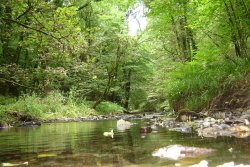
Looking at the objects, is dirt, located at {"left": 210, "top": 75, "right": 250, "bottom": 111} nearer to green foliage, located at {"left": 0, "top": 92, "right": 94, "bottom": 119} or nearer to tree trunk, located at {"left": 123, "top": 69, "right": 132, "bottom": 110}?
green foliage, located at {"left": 0, "top": 92, "right": 94, "bottom": 119}

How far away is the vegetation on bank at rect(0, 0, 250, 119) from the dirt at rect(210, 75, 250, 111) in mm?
201

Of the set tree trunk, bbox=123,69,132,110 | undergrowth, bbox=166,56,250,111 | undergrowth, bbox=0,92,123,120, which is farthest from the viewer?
tree trunk, bbox=123,69,132,110

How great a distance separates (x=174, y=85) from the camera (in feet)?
43.5

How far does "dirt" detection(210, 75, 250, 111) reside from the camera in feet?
30.7

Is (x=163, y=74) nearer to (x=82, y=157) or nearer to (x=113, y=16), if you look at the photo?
(x=113, y=16)

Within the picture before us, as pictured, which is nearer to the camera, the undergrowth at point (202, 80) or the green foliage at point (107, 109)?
the undergrowth at point (202, 80)

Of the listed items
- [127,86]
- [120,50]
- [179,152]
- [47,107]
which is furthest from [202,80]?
[127,86]

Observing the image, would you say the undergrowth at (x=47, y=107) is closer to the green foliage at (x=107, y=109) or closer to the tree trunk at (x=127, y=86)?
the green foliage at (x=107, y=109)

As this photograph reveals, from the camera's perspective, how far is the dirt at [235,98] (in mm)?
9344

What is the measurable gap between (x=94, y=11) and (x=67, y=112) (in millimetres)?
12417

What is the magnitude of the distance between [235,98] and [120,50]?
16.6 metres

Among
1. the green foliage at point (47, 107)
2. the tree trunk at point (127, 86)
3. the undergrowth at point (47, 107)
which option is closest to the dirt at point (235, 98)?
the undergrowth at point (47, 107)

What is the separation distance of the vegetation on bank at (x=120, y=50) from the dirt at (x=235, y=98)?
0.20 meters

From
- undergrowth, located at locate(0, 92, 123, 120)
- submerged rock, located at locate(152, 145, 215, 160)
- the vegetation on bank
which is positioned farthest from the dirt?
undergrowth, located at locate(0, 92, 123, 120)
